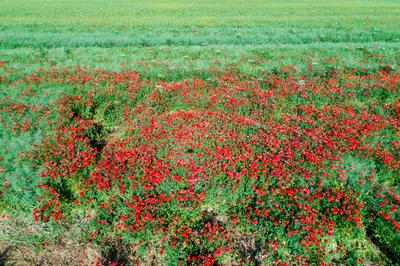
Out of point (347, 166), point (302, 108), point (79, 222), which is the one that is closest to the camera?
point (79, 222)

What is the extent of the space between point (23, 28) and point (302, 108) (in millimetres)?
21260

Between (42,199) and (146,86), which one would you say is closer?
(42,199)

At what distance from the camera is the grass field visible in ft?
17.1

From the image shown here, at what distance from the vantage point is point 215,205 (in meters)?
6.11

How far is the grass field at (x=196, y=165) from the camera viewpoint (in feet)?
17.1

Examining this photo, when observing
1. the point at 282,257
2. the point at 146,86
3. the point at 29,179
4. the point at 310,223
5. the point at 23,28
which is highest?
the point at 23,28

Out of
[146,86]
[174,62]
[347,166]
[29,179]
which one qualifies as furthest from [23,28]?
[347,166]

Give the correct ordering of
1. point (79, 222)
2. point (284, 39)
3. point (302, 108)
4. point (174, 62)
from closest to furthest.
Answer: point (79, 222), point (302, 108), point (174, 62), point (284, 39)

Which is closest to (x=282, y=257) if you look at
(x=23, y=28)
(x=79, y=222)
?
(x=79, y=222)

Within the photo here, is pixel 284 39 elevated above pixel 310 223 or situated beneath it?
elevated above

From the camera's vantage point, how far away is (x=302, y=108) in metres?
9.27

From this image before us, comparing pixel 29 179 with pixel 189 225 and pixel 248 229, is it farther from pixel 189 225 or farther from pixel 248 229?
pixel 248 229

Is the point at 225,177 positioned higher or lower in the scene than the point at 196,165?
lower

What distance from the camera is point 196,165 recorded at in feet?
20.9
